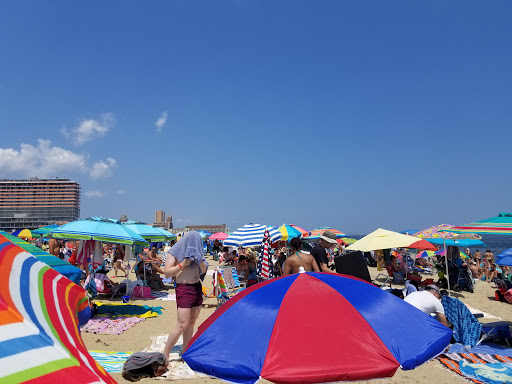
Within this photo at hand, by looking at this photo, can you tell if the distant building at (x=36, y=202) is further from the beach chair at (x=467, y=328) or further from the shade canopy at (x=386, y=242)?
the beach chair at (x=467, y=328)

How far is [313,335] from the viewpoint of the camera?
2.00 m

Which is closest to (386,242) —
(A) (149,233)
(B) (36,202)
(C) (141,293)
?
(C) (141,293)

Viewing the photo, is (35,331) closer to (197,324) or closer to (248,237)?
(197,324)

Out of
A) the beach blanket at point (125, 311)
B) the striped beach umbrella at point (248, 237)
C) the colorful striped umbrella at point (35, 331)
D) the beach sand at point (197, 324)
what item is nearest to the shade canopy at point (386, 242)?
the beach sand at point (197, 324)

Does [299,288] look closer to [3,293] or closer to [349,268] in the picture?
[3,293]

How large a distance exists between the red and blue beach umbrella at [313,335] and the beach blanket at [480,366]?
260 cm

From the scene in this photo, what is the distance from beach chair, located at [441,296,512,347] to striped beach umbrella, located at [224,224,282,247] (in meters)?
6.38

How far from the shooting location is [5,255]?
1197 millimetres

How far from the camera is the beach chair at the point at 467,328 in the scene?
17.3 feet

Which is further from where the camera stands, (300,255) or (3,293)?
(300,255)

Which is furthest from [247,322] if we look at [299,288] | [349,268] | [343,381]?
[349,268]

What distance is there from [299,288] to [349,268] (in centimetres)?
371

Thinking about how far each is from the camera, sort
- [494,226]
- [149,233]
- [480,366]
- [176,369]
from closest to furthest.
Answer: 1. [176,369]
2. [480,366]
3. [494,226]
4. [149,233]

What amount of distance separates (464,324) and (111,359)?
18.7 feet
